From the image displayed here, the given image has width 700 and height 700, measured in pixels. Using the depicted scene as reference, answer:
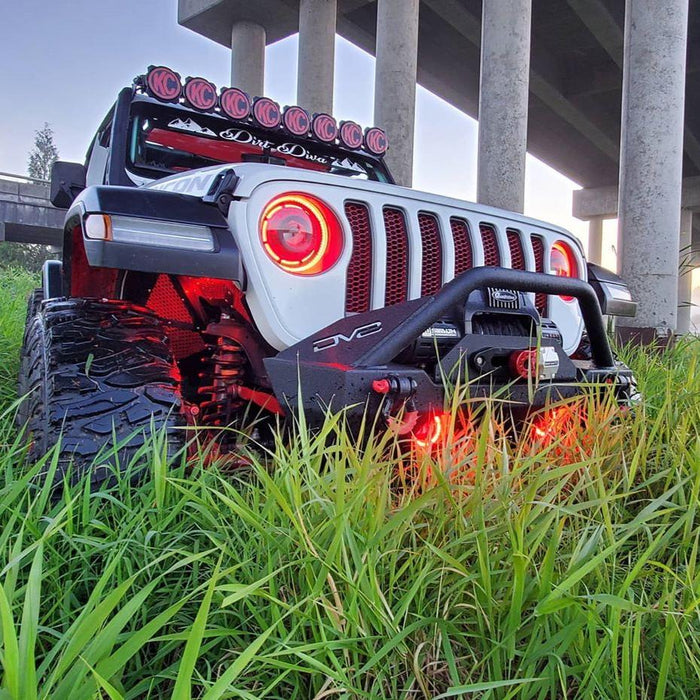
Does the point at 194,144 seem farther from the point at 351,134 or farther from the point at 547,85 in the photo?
the point at 547,85

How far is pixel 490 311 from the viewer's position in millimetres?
1855

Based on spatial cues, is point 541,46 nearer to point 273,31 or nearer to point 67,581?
point 273,31

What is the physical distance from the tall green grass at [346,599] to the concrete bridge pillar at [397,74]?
865 cm

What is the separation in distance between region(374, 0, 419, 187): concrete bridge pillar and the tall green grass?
865 cm

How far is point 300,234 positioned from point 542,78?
1714 cm

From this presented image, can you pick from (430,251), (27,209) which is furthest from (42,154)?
(430,251)

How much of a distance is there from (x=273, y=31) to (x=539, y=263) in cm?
1322

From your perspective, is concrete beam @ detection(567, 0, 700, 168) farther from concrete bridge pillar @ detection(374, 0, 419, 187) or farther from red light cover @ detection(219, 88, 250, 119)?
red light cover @ detection(219, 88, 250, 119)

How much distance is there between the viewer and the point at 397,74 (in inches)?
380

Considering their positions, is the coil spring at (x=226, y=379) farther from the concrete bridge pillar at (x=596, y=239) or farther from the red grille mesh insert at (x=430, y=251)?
the concrete bridge pillar at (x=596, y=239)

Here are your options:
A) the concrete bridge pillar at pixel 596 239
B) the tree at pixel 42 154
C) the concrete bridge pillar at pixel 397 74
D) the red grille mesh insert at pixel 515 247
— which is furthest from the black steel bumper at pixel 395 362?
the tree at pixel 42 154

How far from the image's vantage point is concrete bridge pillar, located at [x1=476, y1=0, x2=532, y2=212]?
7273 millimetres

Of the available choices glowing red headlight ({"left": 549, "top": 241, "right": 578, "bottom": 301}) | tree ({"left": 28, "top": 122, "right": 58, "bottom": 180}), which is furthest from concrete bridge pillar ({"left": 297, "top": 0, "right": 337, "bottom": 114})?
tree ({"left": 28, "top": 122, "right": 58, "bottom": 180})

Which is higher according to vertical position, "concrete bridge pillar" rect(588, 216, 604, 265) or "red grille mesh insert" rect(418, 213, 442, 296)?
"concrete bridge pillar" rect(588, 216, 604, 265)
